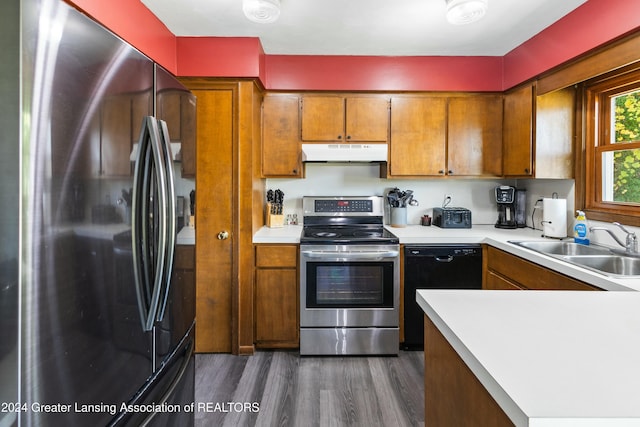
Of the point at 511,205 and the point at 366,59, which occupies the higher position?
the point at 366,59

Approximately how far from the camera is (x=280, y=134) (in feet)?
9.55

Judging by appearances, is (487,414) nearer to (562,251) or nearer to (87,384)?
(87,384)

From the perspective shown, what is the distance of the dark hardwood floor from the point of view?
1.88 metres

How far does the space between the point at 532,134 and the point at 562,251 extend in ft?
2.95

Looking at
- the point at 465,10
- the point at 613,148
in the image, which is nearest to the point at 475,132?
the point at 613,148

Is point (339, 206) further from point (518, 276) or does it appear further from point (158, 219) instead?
point (158, 219)

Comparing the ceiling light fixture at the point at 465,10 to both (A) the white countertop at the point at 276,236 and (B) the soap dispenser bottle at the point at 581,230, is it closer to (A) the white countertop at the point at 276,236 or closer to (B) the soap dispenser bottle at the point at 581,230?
(B) the soap dispenser bottle at the point at 581,230

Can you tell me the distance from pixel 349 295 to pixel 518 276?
1.14 metres

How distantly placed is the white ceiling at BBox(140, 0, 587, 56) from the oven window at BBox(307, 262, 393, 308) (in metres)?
1.70

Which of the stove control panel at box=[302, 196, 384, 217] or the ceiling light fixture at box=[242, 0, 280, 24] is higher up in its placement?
the ceiling light fixture at box=[242, 0, 280, 24]

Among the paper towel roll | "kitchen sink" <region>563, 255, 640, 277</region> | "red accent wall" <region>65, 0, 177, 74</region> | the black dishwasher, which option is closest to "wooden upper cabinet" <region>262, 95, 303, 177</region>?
"red accent wall" <region>65, 0, 177, 74</region>

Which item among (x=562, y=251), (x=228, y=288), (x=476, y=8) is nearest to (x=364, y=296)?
(x=228, y=288)

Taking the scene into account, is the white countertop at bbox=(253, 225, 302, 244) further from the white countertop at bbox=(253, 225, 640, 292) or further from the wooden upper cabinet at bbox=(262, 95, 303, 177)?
the wooden upper cabinet at bbox=(262, 95, 303, 177)

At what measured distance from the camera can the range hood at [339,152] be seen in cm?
286
